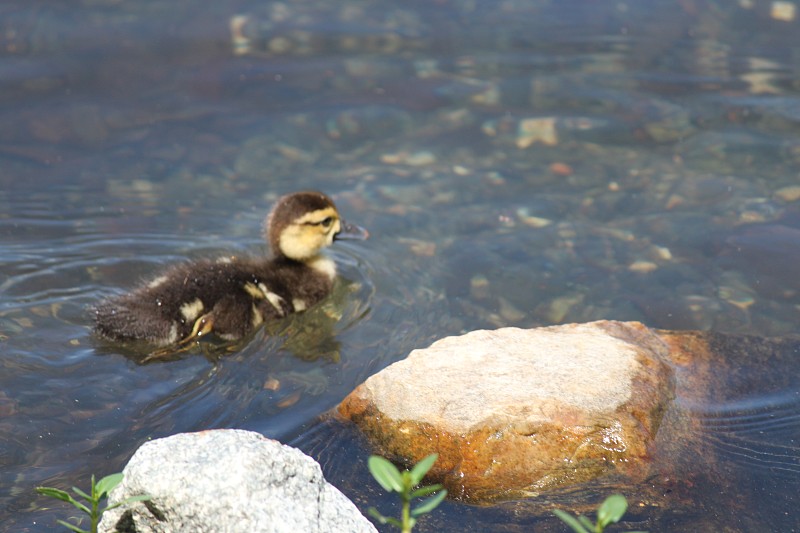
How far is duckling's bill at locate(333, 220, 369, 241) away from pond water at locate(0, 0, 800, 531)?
0.22 m

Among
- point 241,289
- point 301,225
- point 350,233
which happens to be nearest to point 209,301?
point 241,289

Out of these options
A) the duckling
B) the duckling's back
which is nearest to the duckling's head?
the duckling

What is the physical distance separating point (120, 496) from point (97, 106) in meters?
5.65

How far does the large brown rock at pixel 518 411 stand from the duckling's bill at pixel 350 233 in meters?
1.94

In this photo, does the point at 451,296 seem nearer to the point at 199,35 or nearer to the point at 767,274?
the point at 767,274

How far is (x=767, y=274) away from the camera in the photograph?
6.11 m

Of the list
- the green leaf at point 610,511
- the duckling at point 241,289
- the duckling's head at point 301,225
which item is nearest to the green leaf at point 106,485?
the green leaf at point 610,511

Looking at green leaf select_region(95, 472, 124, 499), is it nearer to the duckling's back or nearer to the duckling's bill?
the duckling's back

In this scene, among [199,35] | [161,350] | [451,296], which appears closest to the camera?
[161,350]

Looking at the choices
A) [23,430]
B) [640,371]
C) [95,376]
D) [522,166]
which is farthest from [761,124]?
[23,430]

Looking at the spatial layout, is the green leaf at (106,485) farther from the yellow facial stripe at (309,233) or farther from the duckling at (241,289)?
A: the yellow facial stripe at (309,233)

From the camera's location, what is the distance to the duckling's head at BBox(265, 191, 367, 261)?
5996 mm

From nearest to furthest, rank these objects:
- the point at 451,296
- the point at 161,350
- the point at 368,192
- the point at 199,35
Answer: the point at 161,350, the point at 451,296, the point at 368,192, the point at 199,35

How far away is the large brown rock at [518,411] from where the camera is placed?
146 inches
